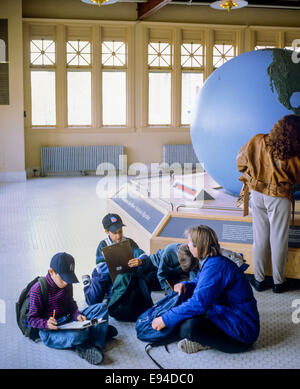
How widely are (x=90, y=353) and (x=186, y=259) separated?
1.18 m

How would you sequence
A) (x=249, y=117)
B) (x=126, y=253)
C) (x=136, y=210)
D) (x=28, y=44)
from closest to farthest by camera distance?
(x=126, y=253) < (x=249, y=117) < (x=136, y=210) < (x=28, y=44)

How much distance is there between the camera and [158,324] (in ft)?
11.7

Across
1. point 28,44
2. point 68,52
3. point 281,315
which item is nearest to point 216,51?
point 68,52

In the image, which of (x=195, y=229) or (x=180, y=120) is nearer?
(x=195, y=229)

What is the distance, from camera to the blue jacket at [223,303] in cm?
343

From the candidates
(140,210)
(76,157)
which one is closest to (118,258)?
(140,210)

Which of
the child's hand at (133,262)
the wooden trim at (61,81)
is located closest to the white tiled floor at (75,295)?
the child's hand at (133,262)

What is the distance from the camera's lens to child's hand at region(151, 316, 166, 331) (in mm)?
3543

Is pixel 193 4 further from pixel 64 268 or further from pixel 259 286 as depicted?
pixel 64 268

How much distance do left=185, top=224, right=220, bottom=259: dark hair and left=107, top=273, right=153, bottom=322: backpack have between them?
0.81 m

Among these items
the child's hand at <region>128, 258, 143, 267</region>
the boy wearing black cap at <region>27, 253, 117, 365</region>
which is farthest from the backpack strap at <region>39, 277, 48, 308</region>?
the child's hand at <region>128, 258, 143, 267</region>

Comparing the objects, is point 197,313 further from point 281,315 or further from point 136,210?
point 136,210

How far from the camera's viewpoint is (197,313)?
347 centimetres

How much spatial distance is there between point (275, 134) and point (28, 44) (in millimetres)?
9088
